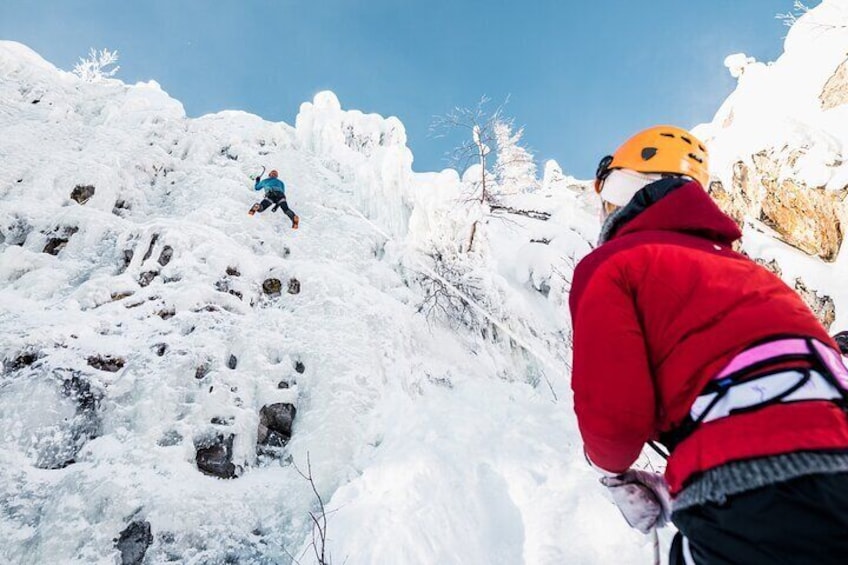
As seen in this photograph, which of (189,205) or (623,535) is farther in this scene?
(189,205)

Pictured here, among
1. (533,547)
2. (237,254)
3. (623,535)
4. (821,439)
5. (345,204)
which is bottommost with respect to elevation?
(533,547)

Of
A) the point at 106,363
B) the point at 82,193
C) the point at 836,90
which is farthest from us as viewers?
the point at 836,90

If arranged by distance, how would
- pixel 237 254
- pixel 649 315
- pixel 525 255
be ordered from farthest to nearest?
pixel 525 255 < pixel 237 254 < pixel 649 315

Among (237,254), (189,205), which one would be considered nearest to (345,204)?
(189,205)

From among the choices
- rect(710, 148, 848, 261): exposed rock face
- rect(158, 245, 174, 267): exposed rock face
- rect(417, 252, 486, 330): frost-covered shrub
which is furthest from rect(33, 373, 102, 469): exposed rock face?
rect(710, 148, 848, 261): exposed rock face

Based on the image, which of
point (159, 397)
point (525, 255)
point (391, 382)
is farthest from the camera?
point (525, 255)

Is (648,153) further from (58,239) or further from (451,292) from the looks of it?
(58,239)

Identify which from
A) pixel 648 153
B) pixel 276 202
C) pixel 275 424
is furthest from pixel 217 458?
pixel 276 202

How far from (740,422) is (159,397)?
5.69 meters

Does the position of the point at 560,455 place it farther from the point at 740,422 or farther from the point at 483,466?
the point at 740,422

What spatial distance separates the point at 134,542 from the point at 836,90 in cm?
2190

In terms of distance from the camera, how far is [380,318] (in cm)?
739

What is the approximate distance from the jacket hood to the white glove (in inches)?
28.3

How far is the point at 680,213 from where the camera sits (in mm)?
1283
